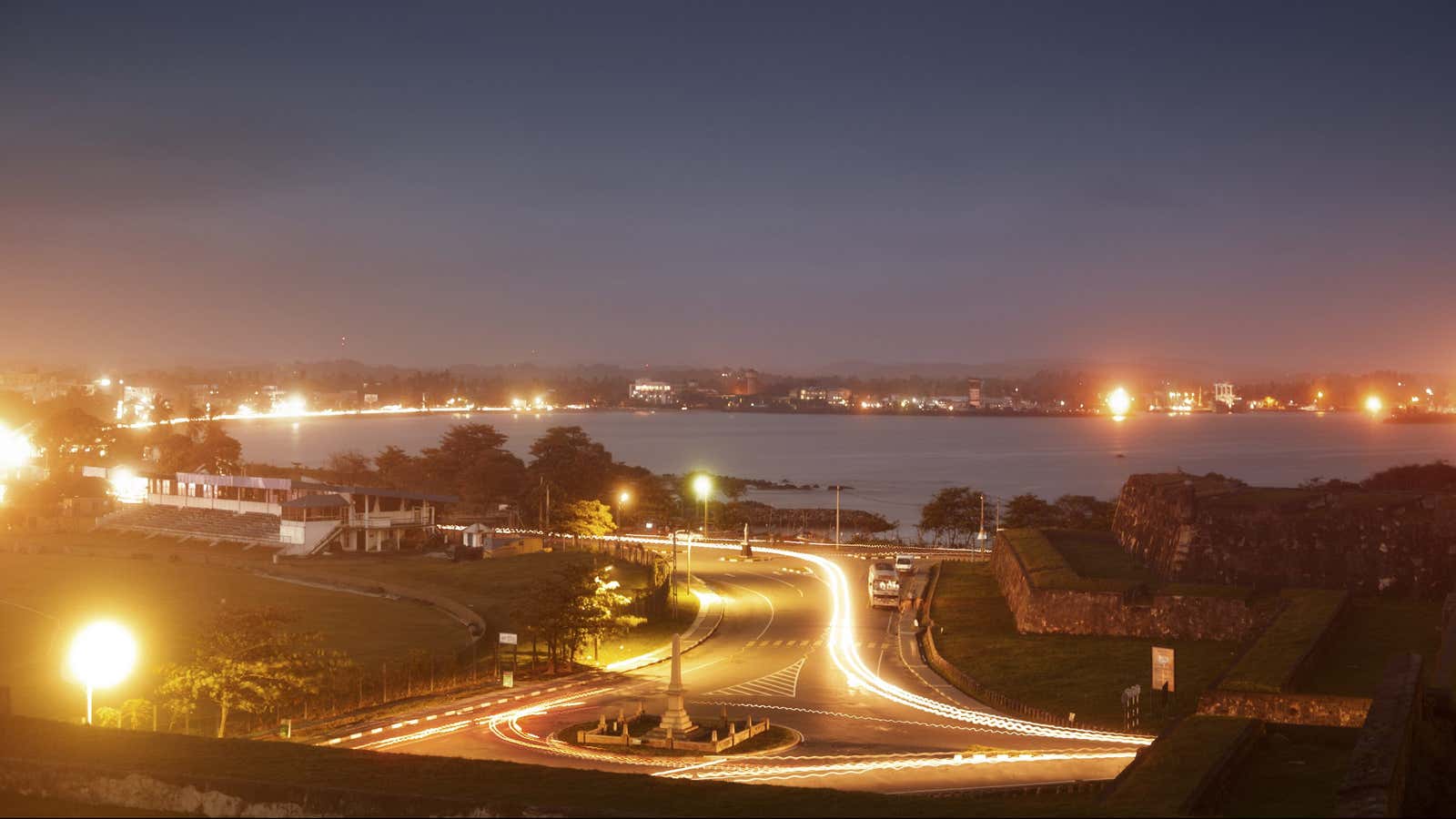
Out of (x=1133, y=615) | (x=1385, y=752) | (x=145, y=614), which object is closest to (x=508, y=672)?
(x=145, y=614)

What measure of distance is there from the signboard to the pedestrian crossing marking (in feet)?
25.2

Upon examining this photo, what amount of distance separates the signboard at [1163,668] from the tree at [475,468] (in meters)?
57.8

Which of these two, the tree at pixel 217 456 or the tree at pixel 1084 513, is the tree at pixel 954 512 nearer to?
the tree at pixel 1084 513

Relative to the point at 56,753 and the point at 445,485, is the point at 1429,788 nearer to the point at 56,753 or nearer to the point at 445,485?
the point at 56,753

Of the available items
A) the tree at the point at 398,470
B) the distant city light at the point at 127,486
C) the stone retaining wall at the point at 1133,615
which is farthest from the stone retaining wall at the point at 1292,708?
the tree at the point at 398,470

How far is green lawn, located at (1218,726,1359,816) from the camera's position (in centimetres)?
1448

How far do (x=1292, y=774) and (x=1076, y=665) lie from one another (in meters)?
13.2

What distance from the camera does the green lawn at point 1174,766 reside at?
13922 millimetres

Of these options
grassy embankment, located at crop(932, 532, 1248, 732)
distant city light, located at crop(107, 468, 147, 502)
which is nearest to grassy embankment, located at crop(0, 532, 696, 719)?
grassy embankment, located at crop(932, 532, 1248, 732)

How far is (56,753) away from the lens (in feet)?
44.6

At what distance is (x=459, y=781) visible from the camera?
13109 millimetres

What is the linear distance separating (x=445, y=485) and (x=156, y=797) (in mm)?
74491

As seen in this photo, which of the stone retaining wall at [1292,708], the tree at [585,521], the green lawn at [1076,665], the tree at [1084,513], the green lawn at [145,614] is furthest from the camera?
the tree at [1084,513]

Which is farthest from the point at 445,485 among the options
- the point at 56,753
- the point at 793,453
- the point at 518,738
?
the point at 793,453
